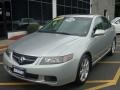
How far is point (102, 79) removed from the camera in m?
6.60

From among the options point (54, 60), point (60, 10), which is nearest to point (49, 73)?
point (54, 60)

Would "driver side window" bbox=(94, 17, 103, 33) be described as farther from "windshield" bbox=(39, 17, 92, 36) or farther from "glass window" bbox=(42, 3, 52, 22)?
"glass window" bbox=(42, 3, 52, 22)

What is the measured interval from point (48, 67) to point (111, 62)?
379 cm

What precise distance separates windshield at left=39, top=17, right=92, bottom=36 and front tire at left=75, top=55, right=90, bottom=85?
29.5 inches

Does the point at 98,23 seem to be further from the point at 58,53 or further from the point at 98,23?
the point at 58,53

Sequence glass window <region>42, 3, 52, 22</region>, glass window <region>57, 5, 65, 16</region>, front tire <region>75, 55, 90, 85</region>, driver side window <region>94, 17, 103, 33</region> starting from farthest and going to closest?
glass window <region>57, 5, 65, 16</region>, glass window <region>42, 3, 52, 22</region>, driver side window <region>94, 17, 103, 33</region>, front tire <region>75, 55, 90, 85</region>

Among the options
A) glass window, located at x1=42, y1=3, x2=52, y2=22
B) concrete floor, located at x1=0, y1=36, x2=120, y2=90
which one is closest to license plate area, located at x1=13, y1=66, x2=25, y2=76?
concrete floor, located at x1=0, y1=36, x2=120, y2=90

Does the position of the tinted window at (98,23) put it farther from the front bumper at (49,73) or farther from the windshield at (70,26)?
the front bumper at (49,73)

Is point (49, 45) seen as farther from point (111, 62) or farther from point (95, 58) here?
point (111, 62)

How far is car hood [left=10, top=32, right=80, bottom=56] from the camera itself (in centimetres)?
548

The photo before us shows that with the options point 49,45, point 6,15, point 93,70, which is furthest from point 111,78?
point 6,15

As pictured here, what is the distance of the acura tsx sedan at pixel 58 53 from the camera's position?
17.2ft

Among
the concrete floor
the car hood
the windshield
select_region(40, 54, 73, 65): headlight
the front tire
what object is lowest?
the concrete floor

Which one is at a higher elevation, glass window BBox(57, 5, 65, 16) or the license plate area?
glass window BBox(57, 5, 65, 16)
